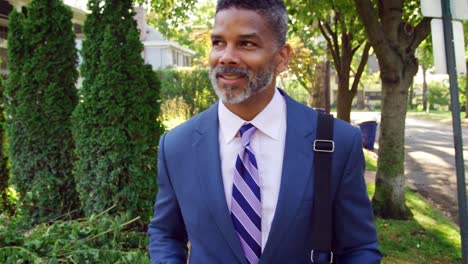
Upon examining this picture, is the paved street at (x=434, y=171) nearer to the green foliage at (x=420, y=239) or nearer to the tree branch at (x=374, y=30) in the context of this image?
the green foliage at (x=420, y=239)

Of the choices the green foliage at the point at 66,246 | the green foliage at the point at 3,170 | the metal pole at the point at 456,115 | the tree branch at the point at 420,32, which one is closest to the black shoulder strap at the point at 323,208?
the green foliage at the point at 66,246

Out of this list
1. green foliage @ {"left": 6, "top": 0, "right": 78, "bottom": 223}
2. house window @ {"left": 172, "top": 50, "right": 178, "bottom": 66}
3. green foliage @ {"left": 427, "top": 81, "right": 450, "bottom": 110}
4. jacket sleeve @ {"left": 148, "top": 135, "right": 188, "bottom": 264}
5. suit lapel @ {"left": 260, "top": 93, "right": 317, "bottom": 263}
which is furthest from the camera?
green foliage @ {"left": 427, "top": 81, "right": 450, "bottom": 110}

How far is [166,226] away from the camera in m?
2.04

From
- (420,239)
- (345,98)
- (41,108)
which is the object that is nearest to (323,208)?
(41,108)

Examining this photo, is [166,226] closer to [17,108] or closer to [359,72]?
[17,108]

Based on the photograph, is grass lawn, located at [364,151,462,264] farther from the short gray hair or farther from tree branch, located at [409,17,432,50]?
the short gray hair

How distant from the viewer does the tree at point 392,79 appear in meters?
7.90

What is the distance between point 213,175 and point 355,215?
0.53 m

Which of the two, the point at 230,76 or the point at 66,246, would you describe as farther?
the point at 66,246

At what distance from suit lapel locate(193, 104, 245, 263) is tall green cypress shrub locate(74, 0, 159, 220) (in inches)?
138

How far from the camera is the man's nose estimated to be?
1.83 m

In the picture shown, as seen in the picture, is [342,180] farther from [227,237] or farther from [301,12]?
[301,12]

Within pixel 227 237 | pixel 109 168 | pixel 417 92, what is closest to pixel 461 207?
pixel 109 168

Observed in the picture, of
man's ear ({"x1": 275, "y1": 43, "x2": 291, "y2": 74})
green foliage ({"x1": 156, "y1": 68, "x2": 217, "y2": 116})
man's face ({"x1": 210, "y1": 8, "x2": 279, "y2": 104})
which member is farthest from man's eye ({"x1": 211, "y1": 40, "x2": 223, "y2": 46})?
green foliage ({"x1": 156, "y1": 68, "x2": 217, "y2": 116})
